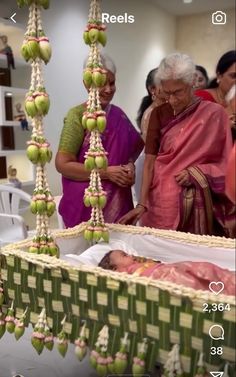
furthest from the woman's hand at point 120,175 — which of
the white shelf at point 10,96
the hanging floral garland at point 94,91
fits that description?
the white shelf at point 10,96

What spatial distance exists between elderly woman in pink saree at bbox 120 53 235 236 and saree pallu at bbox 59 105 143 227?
73 mm

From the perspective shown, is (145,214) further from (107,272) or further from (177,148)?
(107,272)

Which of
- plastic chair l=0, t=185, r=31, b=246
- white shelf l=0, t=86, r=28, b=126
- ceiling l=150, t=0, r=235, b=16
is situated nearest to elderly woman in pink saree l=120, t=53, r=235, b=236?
ceiling l=150, t=0, r=235, b=16

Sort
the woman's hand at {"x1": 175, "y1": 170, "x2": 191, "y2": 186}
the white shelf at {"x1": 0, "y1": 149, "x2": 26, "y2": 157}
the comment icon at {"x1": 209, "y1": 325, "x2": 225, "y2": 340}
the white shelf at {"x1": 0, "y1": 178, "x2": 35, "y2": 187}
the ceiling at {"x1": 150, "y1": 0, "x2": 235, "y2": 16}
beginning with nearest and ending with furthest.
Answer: the comment icon at {"x1": 209, "y1": 325, "x2": 225, "y2": 340}, the ceiling at {"x1": 150, "y1": 0, "x2": 235, "y2": 16}, the woman's hand at {"x1": 175, "y1": 170, "x2": 191, "y2": 186}, the white shelf at {"x1": 0, "y1": 178, "x2": 35, "y2": 187}, the white shelf at {"x1": 0, "y1": 149, "x2": 26, "y2": 157}

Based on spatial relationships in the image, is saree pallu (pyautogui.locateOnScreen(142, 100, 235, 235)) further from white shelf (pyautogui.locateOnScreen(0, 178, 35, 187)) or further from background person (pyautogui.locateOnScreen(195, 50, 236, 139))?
white shelf (pyautogui.locateOnScreen(0, 178, 35, 187))

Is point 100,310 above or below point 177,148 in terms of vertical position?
below

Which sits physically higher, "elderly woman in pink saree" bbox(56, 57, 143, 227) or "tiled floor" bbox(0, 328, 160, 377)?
"elderly woman in pink saree" bbox(56, 57, 143, 227)

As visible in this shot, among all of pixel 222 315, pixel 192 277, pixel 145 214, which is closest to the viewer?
pixel 222 315

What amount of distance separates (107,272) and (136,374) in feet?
0.68

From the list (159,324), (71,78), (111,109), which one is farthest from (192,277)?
(71,78)

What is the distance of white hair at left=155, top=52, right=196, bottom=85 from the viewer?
3.62 feet

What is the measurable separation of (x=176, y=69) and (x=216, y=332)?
2.40 feet

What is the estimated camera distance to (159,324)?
77 cm

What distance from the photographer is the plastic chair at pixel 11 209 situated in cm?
225
